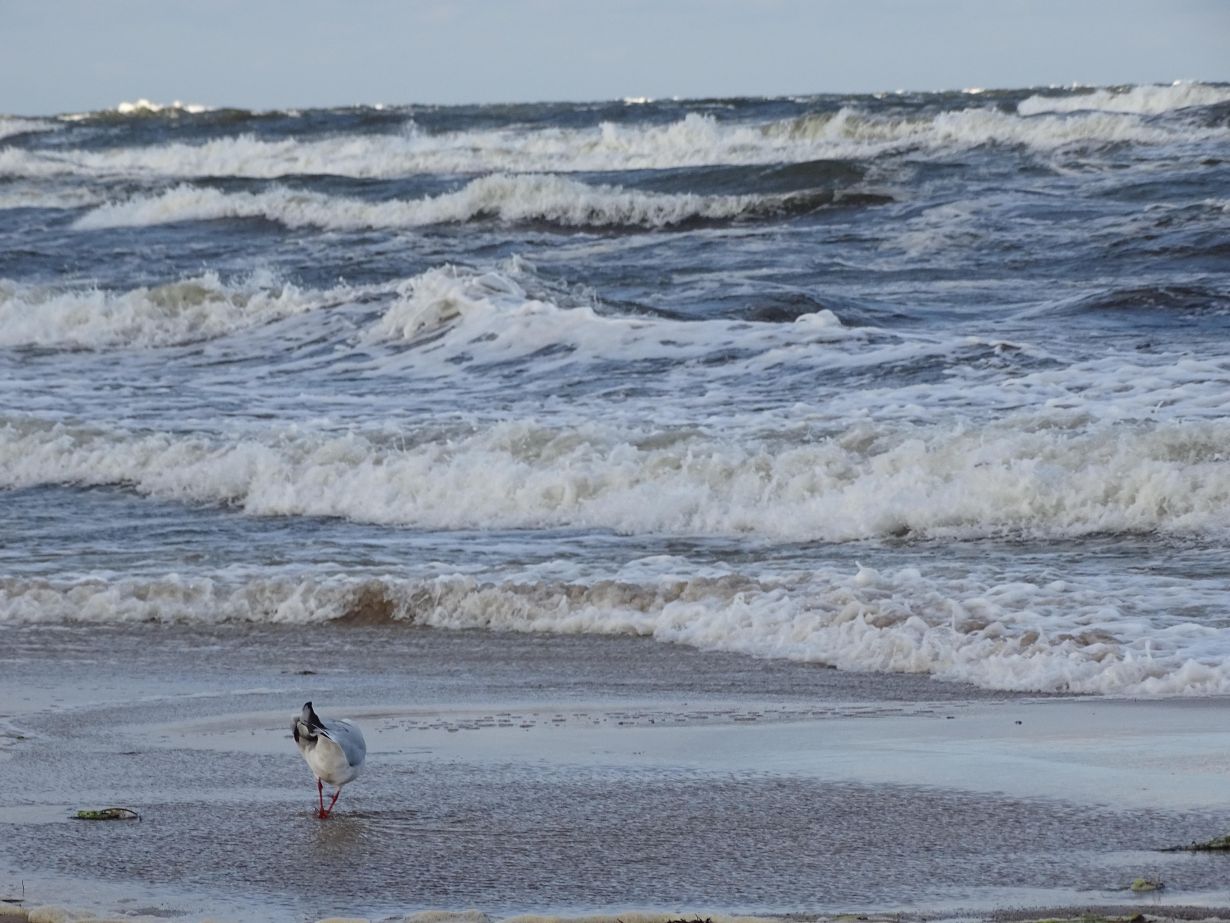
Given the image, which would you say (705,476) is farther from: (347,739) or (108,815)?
(108,815)

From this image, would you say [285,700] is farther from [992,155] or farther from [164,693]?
[992,155]

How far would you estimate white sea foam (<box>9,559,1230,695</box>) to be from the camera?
19.3 feet

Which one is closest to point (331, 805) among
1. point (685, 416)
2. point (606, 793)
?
point (606, 793)

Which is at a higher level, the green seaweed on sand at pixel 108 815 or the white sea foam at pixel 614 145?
the white sea foam at pixel 614 145

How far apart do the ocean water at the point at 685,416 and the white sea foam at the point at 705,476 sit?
26 mm

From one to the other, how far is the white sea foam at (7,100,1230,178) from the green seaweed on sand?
878 inches

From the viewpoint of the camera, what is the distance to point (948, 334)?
13406 mm

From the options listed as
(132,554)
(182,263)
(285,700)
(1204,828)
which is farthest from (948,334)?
(182,263)

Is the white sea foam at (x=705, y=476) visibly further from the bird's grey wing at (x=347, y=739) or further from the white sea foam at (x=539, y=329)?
the bird's grey wing at (x=347, y=739)

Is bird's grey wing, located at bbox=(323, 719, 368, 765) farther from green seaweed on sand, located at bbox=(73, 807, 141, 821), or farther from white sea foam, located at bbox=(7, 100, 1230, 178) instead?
white sea foam, located at bbox=(7, 100, 1230, 178)

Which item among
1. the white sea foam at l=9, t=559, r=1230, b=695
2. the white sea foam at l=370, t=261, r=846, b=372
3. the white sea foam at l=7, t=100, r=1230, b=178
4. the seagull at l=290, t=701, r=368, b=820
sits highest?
the white sea foam at l=7, t=100, r=1230, b=178

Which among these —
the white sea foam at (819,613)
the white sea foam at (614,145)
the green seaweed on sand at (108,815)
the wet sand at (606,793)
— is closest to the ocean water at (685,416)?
the white sea foam at (819,613)

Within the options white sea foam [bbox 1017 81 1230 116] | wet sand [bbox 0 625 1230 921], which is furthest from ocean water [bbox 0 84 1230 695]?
white sea foam [bbox 1017 81 1230 116]

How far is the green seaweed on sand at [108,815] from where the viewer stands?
4.21 metres
